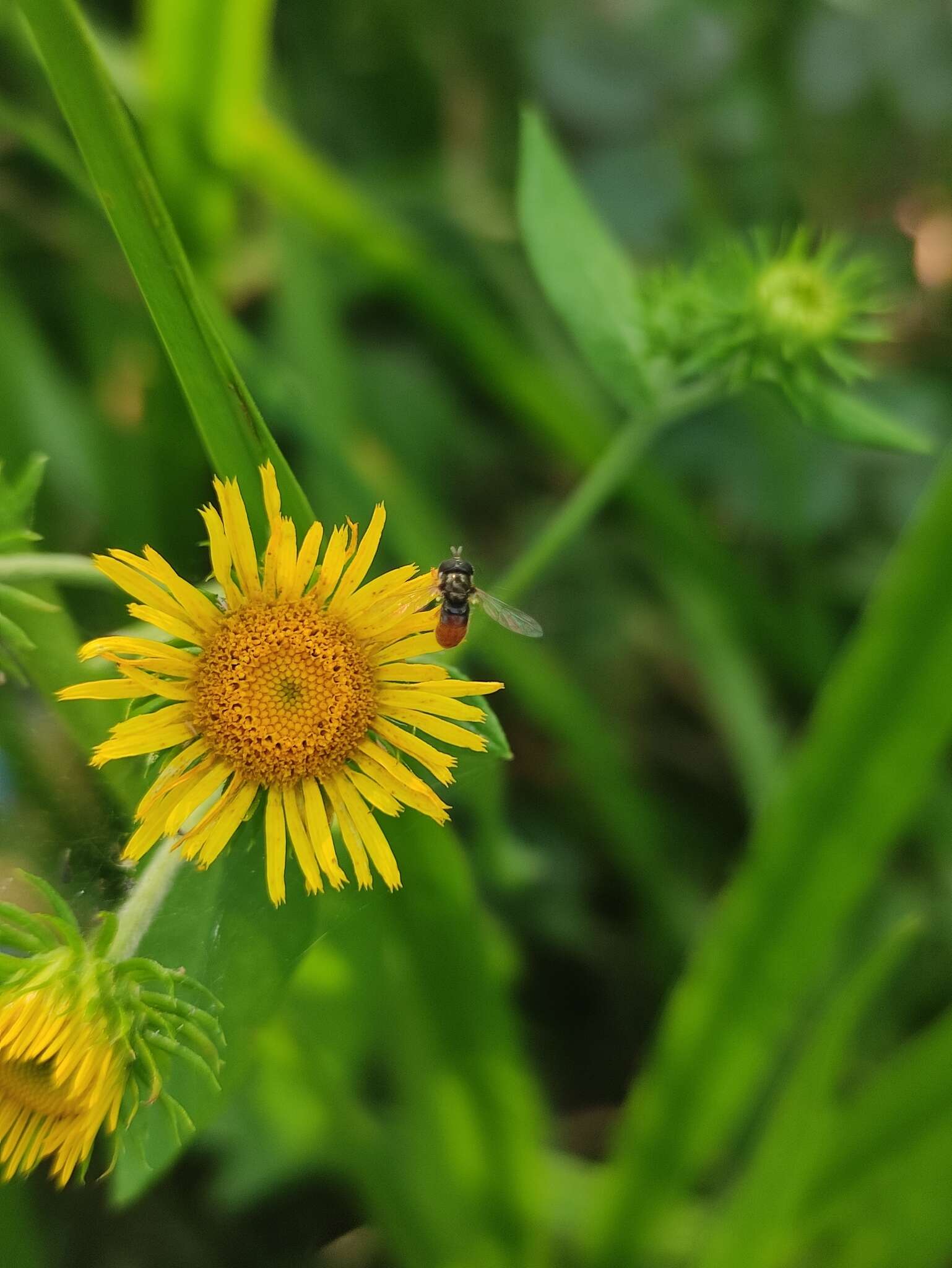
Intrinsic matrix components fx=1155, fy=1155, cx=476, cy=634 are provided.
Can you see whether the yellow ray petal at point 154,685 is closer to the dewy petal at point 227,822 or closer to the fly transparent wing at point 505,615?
the dewy petal at point 227,822

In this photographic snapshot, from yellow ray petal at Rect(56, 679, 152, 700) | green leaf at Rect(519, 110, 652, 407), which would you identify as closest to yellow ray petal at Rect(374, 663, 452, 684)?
yellow ray petal at Rect(56, 679, 152, 700)

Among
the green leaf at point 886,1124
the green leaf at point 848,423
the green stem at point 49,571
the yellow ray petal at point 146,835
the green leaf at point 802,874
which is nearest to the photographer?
the yellow ray petal at point 146,835

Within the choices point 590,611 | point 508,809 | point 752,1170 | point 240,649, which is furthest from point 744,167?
point 240,649

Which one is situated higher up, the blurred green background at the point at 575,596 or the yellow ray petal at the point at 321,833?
the blurred green background at the point at 575,596

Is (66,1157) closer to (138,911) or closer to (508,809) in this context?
(138,911)

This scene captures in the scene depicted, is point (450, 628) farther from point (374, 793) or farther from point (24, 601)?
point (24, 601)

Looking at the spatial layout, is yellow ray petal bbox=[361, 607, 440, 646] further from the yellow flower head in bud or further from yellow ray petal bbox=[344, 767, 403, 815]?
the yellow flower head in bud

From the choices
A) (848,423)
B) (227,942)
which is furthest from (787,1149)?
(227,942)

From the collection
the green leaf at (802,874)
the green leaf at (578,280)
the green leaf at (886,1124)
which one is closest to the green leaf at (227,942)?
the green leaf at (578,280)
